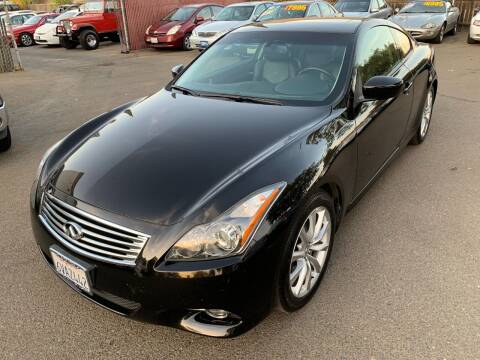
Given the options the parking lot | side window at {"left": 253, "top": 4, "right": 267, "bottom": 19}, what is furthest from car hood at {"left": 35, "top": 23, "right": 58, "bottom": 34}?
the parking lot

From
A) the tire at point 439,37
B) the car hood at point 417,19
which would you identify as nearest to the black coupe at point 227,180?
the car hood at point 417,19

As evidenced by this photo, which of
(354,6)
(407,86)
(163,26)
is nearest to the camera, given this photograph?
(407,86)

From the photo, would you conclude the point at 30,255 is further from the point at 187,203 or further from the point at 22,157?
the point at 22,157

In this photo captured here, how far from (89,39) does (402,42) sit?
1477 centimetres

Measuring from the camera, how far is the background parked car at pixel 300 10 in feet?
37.6

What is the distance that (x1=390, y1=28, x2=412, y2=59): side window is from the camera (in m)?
4.14

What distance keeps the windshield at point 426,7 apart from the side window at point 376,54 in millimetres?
10894

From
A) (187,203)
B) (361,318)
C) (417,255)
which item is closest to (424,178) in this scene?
(417,255)

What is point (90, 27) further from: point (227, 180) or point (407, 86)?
point (227, 180)

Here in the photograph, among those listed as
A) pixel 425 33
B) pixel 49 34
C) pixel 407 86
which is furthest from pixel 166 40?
pixel 407 86

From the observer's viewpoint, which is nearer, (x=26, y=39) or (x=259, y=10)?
(x=259, y=10)

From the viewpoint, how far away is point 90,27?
1641 centimetres

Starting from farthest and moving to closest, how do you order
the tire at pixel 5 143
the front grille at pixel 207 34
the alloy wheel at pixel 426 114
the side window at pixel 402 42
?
the front grille at pixel 207 34, the tire at pixel 5 143, the alloy wheel at pixel 426 114, the side window at pixel 402 42

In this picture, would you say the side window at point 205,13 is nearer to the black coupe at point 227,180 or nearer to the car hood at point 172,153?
the black coupe at point 227,180
